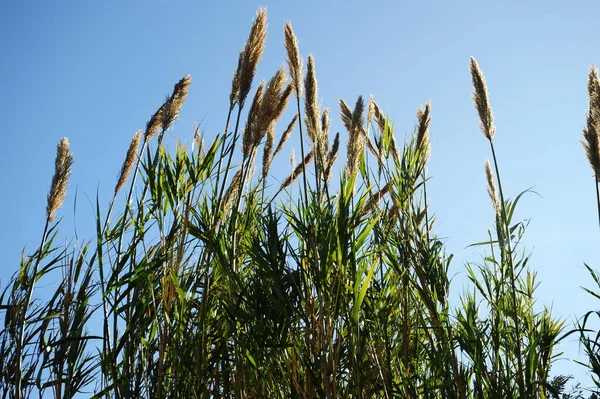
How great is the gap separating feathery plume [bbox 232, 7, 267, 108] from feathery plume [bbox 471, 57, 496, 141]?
1.07 metres

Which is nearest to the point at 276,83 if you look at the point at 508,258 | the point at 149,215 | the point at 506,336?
the point at 149,215

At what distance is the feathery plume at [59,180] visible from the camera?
8.91 ft

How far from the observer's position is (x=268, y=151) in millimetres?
3262

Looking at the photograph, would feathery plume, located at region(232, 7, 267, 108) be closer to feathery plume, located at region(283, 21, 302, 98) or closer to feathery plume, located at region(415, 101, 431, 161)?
feathery plume, located at region(283, 21, 302, 98)

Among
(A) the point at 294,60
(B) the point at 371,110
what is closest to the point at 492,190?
(B) the point at 371,110

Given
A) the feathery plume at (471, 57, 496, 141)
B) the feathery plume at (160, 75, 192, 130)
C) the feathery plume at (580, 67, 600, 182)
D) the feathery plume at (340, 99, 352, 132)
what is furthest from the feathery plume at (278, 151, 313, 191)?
the feathery plume at (580, 67, 600, 182)

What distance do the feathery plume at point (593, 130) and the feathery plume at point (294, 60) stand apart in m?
1.29

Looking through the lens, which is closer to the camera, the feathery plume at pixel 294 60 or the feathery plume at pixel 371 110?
the feathery plume at pixel 294 60

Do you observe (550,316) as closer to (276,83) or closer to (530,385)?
(530,385)

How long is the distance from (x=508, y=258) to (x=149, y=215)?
1.49m

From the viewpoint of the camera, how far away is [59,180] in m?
2.79

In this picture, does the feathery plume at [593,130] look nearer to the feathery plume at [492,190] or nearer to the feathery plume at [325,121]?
the feathery plume at [492,190]

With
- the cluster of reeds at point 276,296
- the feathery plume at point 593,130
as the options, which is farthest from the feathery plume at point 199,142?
the feathery plume at point 593,130

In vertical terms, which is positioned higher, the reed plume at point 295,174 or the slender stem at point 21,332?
the reed plume at point 295,174
